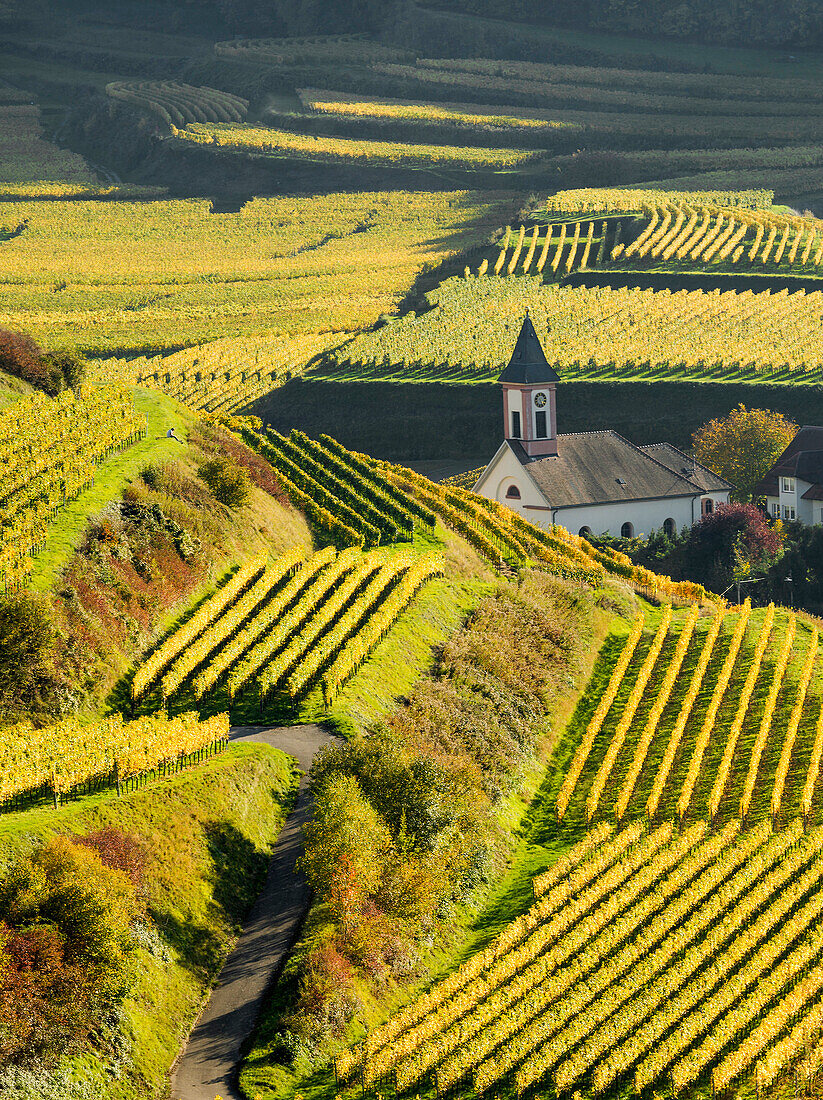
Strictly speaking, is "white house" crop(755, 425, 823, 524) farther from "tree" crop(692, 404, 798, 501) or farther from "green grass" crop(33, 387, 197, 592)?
"green grass" crop(33, 387, 197, 592)

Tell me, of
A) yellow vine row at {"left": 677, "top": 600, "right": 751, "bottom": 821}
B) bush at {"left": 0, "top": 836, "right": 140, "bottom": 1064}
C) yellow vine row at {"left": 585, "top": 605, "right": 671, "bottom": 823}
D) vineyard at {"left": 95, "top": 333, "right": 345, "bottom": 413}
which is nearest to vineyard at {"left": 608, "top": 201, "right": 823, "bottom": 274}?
vineyard at {"left": 95, "top": 333, "right": 345, "bottom": 413}

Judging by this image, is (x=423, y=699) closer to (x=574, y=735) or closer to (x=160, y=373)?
(x=574, y=735)

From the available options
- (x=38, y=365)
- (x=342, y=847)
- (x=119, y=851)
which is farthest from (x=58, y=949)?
(x=38, y=365)

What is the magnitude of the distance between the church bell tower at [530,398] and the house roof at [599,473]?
66cm

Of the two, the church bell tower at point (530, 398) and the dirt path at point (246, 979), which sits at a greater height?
the church bell tower at point (530, 398)

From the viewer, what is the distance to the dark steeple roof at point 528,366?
3477 inches

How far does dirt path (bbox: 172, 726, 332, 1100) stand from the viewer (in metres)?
31.3

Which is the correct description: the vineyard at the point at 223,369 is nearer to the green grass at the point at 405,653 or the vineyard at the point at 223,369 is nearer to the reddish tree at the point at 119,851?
the green grass at the point at 405,653

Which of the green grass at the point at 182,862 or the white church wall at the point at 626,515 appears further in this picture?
the white church wall at the point at 626,515

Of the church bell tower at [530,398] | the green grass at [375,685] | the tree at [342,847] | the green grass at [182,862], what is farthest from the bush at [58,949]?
the church bell tower at [530,398]

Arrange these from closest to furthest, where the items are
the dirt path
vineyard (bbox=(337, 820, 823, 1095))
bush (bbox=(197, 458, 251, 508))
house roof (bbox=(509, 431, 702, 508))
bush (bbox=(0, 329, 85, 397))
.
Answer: the dirt path, vineyard (bbox=(337, 820, 823, 1095)), bush (bbox=(197, 458, 251, 508)), bush (bbox=(0, 329, 85, 397)), house roof (bbox=(509, 431, 702, 508))

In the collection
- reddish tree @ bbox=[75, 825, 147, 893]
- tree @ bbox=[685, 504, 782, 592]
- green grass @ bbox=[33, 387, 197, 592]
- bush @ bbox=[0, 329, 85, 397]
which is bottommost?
tree @ bbox=[685, 504, 782, 592]

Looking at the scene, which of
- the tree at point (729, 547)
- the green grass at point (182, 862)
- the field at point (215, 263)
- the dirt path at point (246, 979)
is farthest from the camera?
the field at point (215, 263)

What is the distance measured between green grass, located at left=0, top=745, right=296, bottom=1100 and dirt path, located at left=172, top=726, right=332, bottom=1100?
0.29 meters
